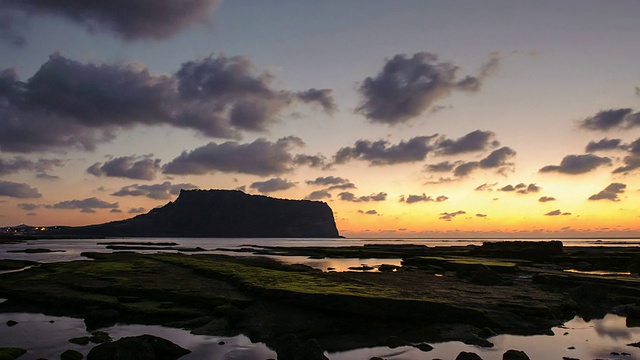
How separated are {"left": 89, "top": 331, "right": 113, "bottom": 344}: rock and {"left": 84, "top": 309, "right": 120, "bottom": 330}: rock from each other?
3.23m

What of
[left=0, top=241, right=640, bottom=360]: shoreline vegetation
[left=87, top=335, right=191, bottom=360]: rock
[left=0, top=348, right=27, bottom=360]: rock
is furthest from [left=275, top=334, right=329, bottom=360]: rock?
[left=0, top=348, right=27, bottom=360]: rock

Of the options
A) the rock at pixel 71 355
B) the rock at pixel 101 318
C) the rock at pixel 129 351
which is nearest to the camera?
the rock at pixel 129 351

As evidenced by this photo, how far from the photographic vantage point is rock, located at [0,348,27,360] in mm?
18112

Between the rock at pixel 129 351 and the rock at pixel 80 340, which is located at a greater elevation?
the rock at pixel 129 351

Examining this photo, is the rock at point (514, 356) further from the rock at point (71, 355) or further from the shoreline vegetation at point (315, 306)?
the rock at point (71, 355)

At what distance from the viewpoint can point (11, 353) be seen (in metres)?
18.8

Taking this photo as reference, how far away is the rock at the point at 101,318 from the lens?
1006 inches

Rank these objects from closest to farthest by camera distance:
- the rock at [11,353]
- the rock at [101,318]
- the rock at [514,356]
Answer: the rock at [11,353] → the rock at [514,356] → the rock at [101,318]

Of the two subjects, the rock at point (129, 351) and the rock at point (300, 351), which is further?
the rock at point (300, 351)

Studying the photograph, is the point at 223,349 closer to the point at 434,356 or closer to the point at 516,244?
the point at 434,356

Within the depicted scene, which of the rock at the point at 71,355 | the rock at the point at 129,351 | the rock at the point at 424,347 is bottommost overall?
the rock at the point at 424,347

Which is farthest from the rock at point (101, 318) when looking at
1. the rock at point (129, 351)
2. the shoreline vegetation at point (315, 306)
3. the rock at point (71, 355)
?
the rock at point (129, 351)

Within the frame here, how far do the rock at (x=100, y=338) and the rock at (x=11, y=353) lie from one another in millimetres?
2943

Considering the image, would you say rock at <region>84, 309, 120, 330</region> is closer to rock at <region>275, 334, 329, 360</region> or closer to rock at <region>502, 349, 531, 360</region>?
rock at <region>275, 334, 329, 360</region>
